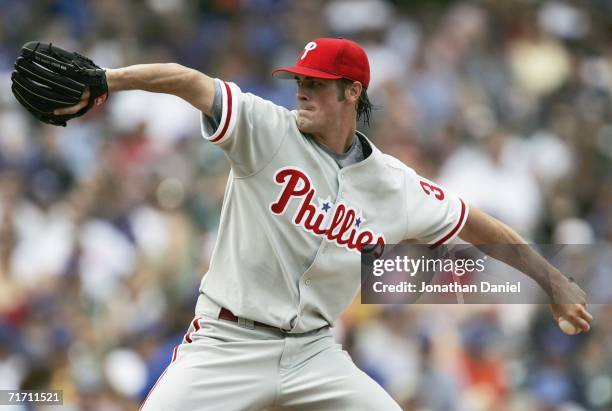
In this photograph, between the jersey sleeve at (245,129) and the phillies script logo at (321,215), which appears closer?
the jersey sleeve at (245,129)

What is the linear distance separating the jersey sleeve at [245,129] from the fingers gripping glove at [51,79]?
47 cm

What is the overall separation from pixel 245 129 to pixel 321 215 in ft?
1.71

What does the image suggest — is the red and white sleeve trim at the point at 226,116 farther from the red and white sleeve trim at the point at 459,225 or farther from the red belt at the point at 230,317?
the red and white sleeve trim at the point at 459,225

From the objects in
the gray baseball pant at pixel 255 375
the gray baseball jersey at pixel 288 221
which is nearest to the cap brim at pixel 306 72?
the gray baseball jersey at pixel 288 221

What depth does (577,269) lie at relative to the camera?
20.3 ft

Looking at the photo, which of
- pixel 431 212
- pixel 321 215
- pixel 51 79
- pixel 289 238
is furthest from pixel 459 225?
pixel 51 79

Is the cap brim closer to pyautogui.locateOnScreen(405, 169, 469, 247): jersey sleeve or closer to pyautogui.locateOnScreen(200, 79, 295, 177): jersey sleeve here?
pyautogui.locateOnScreen(200, 79, 295, 177): jersey sleeve

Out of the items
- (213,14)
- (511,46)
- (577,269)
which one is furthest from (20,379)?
(511,46)

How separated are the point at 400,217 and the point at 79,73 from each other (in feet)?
5.13

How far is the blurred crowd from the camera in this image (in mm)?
7395

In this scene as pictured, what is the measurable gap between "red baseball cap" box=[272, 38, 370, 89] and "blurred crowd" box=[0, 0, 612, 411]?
2.79 meters

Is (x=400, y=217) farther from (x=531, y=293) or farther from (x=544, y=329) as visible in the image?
(x=544, y=329)

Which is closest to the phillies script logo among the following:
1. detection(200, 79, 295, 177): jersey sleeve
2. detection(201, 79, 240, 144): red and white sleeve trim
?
detection(200, 79, 295, 177): jersey sleeve

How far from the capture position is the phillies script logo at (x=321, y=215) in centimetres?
457
